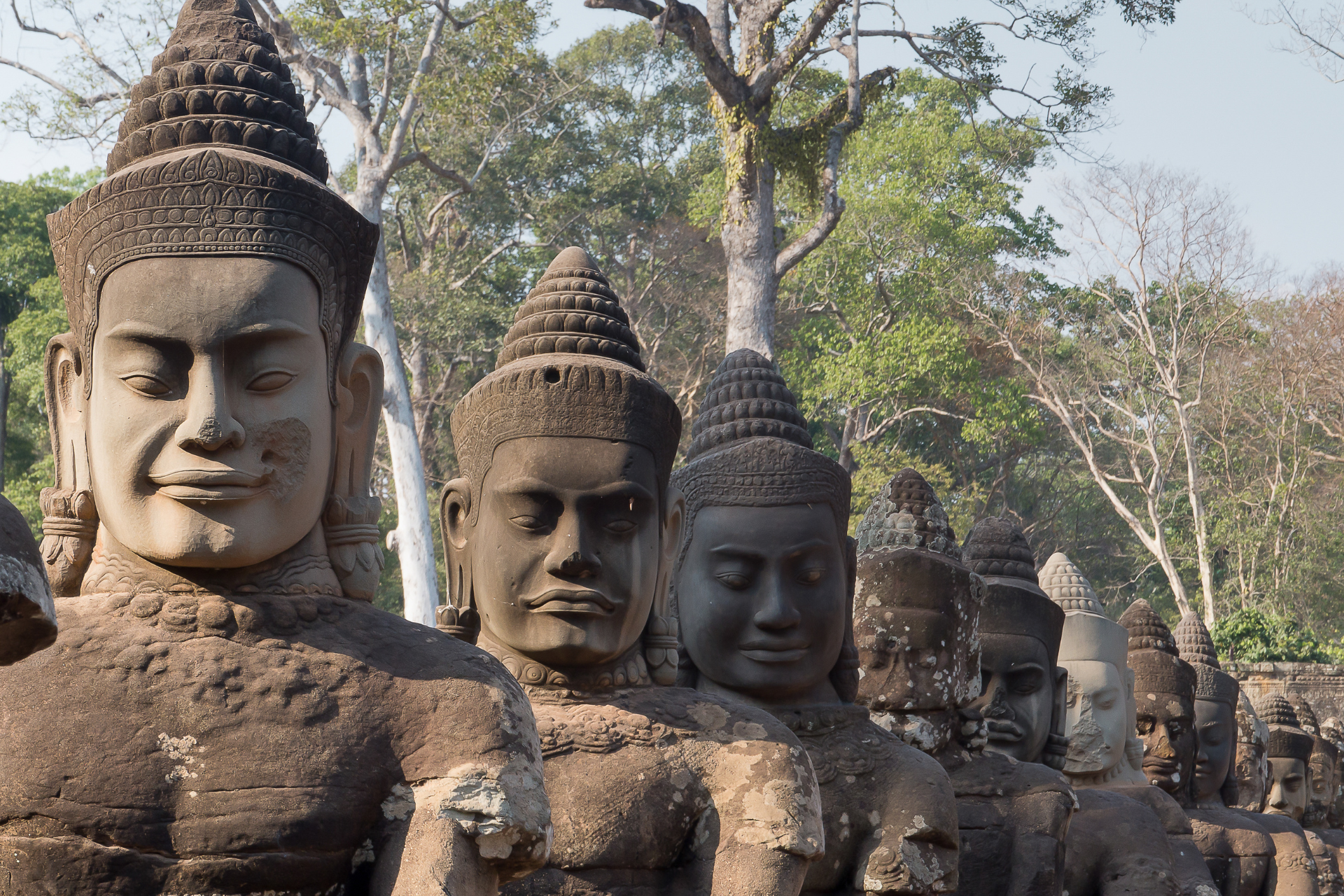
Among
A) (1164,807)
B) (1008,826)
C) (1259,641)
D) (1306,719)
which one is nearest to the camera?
(1008,826)

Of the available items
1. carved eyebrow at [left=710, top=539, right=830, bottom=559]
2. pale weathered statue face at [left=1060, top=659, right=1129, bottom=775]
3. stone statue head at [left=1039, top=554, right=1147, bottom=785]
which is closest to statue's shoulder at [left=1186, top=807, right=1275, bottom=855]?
stone statue head at [left=1039, top=554, right=1147, bottom=785]

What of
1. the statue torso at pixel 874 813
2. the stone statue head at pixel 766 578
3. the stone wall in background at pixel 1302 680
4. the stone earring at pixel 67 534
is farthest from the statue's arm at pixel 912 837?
the stone wall in background at pixel 1302 680

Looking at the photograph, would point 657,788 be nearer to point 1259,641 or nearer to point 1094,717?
point 1094,717

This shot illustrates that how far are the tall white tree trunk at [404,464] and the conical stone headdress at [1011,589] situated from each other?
849 cm

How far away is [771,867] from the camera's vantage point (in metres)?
3.94

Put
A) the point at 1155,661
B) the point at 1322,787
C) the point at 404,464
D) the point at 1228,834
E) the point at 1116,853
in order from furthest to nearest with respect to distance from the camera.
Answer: the point at 404,464 < the point at 1322,787 < the point at 1155,661 < the point at 1228,834 < the point at 1116,853

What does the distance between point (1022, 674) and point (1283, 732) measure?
6.59m

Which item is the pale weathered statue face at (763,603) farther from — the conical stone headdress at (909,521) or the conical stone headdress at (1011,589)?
the conical stone headdress at (1011,589)

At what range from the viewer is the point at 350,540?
329 centimetres

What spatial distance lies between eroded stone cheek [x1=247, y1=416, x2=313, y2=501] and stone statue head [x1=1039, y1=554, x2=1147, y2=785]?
541 cm

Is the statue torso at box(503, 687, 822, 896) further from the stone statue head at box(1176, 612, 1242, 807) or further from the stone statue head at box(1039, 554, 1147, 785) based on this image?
the stone statue head at box(1176, 612, 1242, 807)

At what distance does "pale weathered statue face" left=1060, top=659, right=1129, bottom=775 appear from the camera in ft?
25.6

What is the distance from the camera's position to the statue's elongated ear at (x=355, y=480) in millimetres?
3285

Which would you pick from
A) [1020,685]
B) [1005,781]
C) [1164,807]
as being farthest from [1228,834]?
[1005,781]
